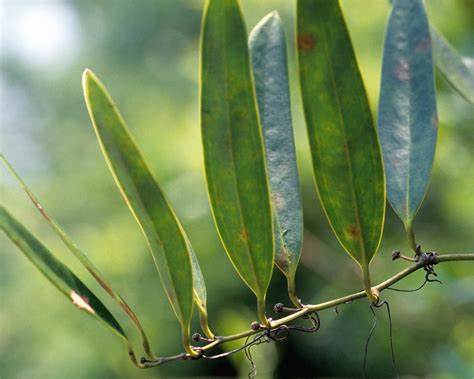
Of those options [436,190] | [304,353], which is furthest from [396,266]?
[304,353]

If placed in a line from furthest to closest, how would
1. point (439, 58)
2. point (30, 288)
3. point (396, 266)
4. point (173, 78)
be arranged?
point (173, 78)
point (30, 288)
point (396, 266)
point (439, 58)

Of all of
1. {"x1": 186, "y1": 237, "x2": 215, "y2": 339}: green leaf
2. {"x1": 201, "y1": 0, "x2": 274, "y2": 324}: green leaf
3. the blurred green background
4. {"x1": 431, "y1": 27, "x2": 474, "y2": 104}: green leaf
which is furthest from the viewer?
the blurred green background

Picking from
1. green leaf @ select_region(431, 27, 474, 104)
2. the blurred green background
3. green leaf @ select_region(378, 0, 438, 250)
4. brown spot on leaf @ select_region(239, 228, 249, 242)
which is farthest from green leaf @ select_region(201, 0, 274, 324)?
the blurred green background

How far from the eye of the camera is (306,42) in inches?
15.1

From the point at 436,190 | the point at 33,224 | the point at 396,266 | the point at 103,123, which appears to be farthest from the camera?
the point at 33,224

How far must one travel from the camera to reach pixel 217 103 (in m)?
0.37

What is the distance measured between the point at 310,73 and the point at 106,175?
2025mm

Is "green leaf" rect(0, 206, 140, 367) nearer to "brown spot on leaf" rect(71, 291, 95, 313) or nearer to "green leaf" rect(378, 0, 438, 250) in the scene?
"brown spot on leaf" rect(71, 291, 95, 313)

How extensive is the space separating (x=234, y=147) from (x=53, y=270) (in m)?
0.15

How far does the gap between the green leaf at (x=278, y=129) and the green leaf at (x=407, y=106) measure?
0.23 ft

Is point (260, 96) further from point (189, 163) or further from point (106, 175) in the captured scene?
point (106, 175)

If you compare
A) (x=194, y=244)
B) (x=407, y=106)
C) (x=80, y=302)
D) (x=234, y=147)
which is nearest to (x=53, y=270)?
(x=80, y=302)

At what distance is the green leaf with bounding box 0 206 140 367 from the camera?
0.40 meters

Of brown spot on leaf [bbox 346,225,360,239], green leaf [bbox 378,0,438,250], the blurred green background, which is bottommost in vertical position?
the blurred green background
